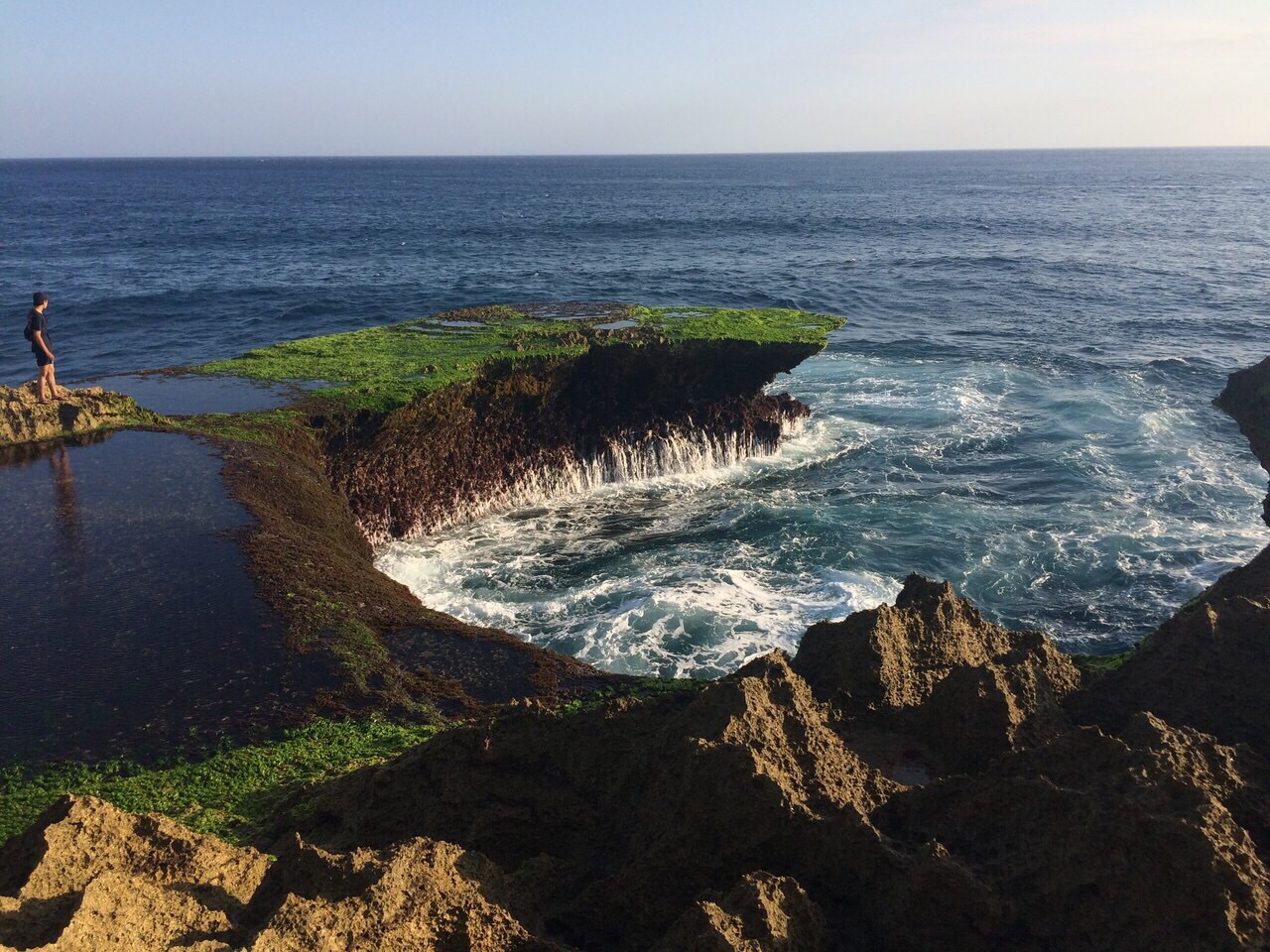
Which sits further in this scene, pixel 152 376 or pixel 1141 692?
pixel 152 376

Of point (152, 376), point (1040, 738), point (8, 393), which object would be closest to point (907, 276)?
point (152, 376)

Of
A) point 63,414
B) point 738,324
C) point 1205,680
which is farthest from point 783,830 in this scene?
point 738,324

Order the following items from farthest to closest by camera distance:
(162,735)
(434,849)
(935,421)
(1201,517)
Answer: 1. (935,421)
2. (1201,517)
3. (162,735)
4. (434,849)

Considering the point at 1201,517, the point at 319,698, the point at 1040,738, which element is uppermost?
the point at 1040,738

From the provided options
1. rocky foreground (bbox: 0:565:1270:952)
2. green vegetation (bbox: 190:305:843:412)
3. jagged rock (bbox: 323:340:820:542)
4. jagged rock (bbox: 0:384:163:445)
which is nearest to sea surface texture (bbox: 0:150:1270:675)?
A: jagged rock (bbox: 323:340:820:542)

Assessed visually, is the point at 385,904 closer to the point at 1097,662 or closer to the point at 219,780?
the point at 219,780

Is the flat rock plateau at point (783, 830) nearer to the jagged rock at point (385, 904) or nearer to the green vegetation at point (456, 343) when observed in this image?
the jagged rock at point (385, 904)

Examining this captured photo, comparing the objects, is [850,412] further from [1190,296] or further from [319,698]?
[1190,296]
